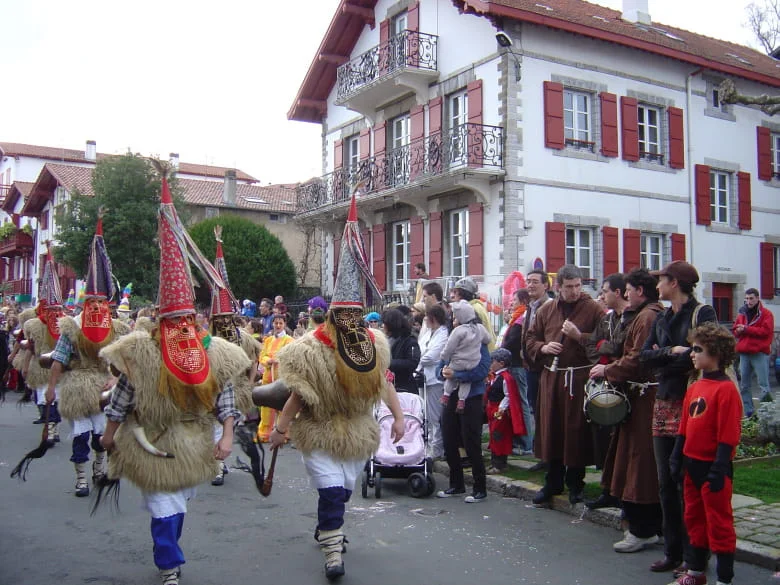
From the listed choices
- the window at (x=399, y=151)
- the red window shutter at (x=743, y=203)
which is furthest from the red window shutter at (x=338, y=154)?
the red window shutter at (x=743, y=203)

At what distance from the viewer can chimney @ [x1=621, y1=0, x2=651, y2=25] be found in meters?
24.2

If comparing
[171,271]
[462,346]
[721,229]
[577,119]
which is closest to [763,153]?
[721,229]

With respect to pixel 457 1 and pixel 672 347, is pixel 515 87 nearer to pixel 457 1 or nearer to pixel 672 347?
pixel 457 1

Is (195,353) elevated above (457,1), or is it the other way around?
(457,1)

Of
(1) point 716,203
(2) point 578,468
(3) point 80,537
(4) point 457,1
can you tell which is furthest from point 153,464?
(1) point 716,203

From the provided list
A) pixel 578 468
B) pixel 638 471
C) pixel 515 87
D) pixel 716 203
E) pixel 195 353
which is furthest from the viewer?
pixel 716 203

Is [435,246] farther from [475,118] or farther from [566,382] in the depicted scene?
[566,382]

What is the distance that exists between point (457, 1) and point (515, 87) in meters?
2.77

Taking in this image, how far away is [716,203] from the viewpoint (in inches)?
916

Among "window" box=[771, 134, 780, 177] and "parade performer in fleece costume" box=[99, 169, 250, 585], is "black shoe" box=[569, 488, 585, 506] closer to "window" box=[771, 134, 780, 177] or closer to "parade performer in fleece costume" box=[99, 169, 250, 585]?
"parade performer in fleece costume" box=[99, 169, 250, 585]

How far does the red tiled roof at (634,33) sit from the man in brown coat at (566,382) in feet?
43.8

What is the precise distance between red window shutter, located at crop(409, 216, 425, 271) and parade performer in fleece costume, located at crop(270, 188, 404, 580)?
53.4 ft

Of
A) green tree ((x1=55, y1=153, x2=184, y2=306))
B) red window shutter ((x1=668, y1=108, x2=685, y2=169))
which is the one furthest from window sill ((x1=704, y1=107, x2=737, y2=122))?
green tree ((x1=55, y1=153, x2=184, y2=306))

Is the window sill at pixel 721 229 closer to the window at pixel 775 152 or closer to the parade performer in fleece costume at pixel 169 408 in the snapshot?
the window at pixel 775 152
